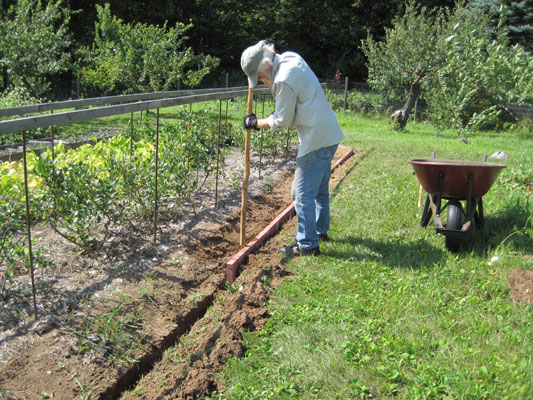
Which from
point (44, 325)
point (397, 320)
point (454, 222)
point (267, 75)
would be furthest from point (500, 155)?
point (44, 325)

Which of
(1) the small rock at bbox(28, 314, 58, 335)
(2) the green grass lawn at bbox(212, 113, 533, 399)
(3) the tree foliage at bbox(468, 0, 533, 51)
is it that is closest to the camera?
(2) the green grass lawn at bbox(212, 113, 533, 399)

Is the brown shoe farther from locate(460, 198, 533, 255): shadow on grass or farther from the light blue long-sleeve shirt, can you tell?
locate(460, 198, 533, 255): shadow on grass

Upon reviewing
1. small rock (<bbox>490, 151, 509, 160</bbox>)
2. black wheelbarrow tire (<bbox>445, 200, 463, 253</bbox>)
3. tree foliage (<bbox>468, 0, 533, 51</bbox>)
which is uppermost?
tree foliage (<bbox>468, 0, 533, 51</bbox>)

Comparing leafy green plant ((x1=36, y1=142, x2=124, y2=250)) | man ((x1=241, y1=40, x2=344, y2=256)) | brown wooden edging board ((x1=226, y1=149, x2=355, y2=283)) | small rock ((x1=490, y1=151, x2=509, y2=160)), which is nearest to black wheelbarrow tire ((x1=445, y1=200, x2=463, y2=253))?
man ((x1=241, y1=40, x2=344, y2=256))

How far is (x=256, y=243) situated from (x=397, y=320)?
5.40ft

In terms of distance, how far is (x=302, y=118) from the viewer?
3914mm

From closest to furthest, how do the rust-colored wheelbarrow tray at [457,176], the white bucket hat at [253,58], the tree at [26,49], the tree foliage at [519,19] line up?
the white bucket hat at [253,58] → the rust-colored wheelbarrow tray at [457,176] → the tree at [26,49] → the tree foliage at [519,19]

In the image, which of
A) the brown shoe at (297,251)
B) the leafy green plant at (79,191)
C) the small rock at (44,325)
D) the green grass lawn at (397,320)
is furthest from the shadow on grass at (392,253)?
the small rock at (44,325)

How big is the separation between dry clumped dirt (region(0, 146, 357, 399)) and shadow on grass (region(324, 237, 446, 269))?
26.6 inches

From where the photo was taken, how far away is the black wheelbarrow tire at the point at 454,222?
3984mm

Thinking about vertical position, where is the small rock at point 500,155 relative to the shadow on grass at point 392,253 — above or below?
above

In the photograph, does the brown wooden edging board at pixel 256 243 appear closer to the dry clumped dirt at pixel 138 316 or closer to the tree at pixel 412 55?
the dry clumped dirt at pixel 138 316

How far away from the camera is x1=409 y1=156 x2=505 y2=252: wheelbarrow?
3.90 meters

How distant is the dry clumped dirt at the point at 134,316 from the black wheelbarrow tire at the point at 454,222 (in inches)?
59.6
